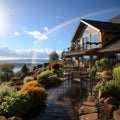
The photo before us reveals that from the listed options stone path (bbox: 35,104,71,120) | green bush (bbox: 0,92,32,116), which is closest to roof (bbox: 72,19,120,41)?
stone path (bbox: 35,104,71,120)

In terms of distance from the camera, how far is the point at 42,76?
1692 cm

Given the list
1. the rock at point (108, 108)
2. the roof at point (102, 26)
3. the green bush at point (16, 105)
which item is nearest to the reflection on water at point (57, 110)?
the green bush at point (16, 105)

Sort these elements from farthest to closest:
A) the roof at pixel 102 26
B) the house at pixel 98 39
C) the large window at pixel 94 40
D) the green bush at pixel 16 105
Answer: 1. the large window at pixel 94 40
2. the roof at pixel 102 26
3. the house at pixel 98 39
4. the green bush at pixel 16 105

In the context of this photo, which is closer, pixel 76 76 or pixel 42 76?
pixel 76 76

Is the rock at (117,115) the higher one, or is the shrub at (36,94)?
the shrub at (36,94)

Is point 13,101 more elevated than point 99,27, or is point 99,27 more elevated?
point 99,27

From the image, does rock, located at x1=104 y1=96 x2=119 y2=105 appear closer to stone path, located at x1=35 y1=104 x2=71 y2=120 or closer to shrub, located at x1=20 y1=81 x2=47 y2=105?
stone path, located at x1=35 y1=104 x2=71 y2=120

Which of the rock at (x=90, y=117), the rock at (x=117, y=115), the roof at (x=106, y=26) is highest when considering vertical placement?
the roof at (x=106, y=26)

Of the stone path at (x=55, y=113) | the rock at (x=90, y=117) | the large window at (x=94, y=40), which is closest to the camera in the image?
the rock at (x=90, y=117)

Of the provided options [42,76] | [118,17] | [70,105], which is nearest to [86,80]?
[42,76]

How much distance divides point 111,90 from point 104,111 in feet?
4.90

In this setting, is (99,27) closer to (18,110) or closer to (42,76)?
(42,76)

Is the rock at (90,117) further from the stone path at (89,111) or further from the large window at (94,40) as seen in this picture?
the large window at (94,40)

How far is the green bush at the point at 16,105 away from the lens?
25.6ft
